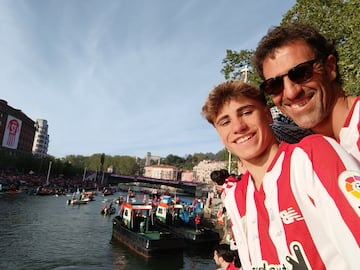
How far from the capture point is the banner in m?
90.4

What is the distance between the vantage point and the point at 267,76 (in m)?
2.06

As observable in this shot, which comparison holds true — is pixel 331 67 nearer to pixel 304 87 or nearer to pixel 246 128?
pixel 304 87

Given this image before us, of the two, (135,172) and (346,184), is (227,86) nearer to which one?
(346,184)

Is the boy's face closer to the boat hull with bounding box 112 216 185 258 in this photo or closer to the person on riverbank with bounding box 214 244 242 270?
the person on riverbank with bounding box 214 244 242 270

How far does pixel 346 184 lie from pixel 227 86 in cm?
140

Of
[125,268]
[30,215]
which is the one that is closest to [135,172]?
[30,215]

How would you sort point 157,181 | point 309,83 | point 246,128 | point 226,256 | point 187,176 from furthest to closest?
point 187,176 → point 157,181 → point 226,256 → point 246,128 → point 309,83

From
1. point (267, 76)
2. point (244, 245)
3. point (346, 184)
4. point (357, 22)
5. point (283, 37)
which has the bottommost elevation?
point (244, 245)

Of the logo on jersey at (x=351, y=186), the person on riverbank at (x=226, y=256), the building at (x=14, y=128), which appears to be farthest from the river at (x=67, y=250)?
the building at (x=14, y=128)

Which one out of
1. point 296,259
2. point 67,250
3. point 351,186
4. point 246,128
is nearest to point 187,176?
point 67,250

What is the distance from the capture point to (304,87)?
1819mm

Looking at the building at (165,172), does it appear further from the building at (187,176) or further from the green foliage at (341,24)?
the green foliage at (341,24)

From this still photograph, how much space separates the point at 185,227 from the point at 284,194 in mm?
29954

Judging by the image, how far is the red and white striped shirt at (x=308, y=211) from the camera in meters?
1.16
